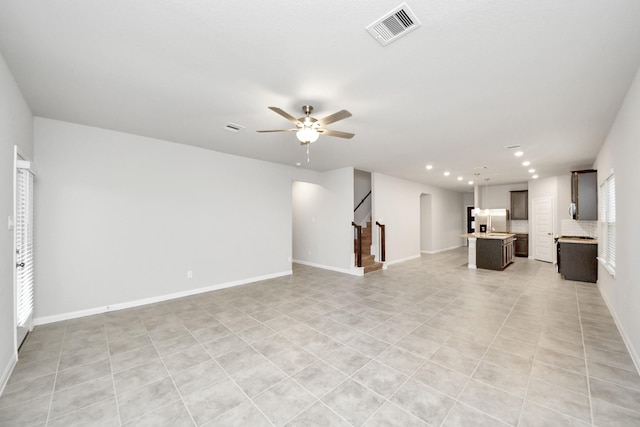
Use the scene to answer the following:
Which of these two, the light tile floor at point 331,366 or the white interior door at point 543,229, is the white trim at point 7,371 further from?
the white interior door at point 543,229

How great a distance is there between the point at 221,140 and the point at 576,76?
4621 millimetres

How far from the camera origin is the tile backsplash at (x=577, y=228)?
7.23m

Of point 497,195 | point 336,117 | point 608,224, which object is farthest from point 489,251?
point 336,117

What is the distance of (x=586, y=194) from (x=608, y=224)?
1.76m

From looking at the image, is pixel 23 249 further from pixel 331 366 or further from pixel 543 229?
pixel 543 229

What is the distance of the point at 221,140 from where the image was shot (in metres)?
4.50

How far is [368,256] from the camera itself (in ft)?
24.4

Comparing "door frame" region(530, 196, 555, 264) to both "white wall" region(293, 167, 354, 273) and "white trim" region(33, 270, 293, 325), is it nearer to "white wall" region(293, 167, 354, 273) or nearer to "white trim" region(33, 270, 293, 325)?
"white wall" region(293, 167, 354, 273)

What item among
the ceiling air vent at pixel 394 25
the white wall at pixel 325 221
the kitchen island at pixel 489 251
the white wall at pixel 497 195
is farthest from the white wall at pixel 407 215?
the ceiling air vent at pixel 394 25

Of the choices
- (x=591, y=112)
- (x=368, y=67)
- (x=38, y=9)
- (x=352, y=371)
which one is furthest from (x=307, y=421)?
(x=591, y=112)

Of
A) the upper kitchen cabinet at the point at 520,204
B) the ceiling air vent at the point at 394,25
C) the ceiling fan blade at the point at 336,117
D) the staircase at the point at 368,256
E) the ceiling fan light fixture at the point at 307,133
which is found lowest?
the staircase at the point at 368,256

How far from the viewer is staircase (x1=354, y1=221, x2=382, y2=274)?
6958mm

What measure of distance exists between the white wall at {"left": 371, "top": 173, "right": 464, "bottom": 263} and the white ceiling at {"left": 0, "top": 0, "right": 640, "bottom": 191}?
3.68 meters

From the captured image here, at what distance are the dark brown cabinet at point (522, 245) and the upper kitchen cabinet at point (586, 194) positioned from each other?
3972 mm
